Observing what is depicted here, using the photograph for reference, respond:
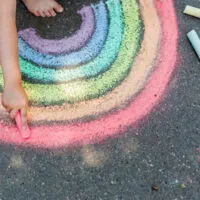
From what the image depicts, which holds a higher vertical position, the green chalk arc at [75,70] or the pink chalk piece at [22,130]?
the green chalk arc at [75,70]

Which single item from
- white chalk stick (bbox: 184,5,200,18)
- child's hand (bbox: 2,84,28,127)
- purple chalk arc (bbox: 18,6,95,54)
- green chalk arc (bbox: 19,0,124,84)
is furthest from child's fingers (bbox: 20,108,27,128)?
white chalk stick (bbox: 184,5,200,18)

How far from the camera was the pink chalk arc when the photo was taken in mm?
1847

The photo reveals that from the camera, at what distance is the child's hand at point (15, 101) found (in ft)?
6.13

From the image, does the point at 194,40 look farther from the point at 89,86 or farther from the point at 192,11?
the point at 89,86

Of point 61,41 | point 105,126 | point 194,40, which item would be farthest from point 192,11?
point 105,126

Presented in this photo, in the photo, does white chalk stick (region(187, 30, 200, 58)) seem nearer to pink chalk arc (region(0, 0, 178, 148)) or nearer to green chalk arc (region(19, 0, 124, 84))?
pink chalk arc (region(0, 0, 178, 148))

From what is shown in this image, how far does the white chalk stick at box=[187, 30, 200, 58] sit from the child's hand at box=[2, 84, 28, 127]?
2.45 ft

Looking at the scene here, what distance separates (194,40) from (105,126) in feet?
1.86

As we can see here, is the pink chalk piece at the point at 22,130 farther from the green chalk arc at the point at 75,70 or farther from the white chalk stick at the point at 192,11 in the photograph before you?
the white chalk stick at the point at 192,11

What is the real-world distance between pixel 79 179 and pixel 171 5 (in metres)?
0.97

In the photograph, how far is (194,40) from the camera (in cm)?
212

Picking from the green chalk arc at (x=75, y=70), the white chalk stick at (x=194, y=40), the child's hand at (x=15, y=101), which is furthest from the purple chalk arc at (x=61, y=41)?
the white chalk stick at (x=194, y=40)

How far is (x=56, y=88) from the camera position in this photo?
1998 millimetres

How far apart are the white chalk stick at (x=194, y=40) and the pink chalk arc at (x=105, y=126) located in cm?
11
